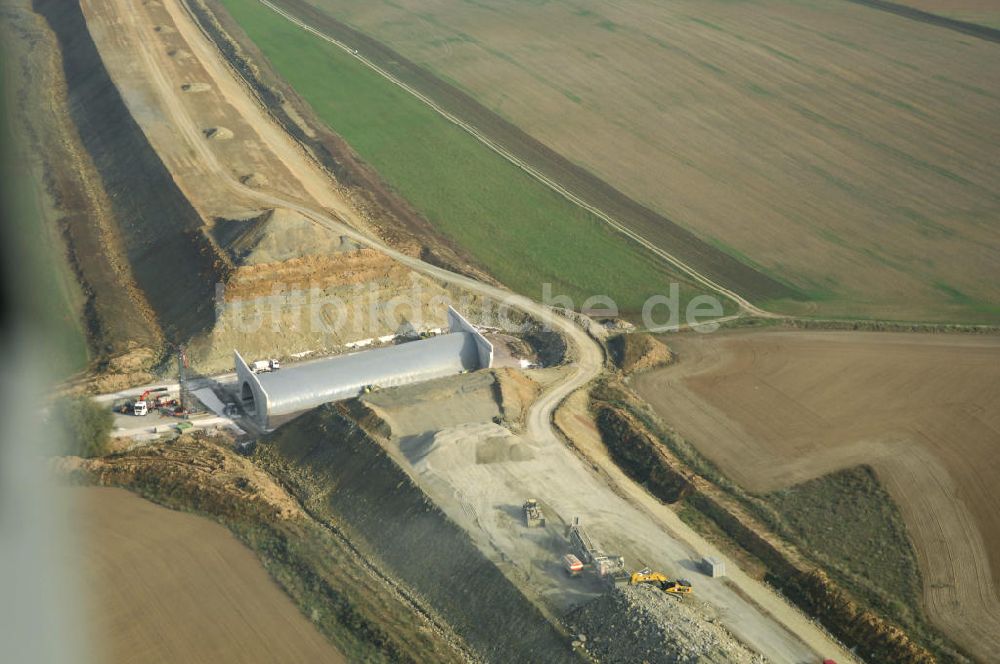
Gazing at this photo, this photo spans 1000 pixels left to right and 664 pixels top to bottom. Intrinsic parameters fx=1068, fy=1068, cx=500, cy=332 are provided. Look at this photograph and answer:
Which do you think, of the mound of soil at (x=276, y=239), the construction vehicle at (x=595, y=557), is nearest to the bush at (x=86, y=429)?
the mound of soil at (x=276, y=239)

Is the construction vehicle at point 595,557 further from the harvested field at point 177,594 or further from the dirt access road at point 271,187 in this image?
the harvested field at point 177,594

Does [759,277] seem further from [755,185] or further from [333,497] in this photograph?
[333,497]

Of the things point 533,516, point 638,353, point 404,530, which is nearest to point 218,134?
point 638,353

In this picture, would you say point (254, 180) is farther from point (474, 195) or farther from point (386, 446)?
point (386, 446)

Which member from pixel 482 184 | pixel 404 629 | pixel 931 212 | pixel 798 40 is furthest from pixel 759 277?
pixel 798 40

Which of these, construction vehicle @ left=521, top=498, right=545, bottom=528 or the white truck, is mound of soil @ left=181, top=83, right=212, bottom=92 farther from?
construction vehicle @ left=521, top=498, right=545, bottom=528

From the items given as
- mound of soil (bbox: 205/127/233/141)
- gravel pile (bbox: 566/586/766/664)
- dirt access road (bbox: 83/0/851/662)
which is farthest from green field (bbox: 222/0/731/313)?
gravel pile (bbox: 566/586/766/664)
